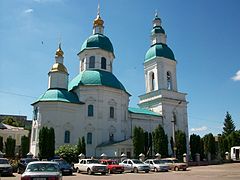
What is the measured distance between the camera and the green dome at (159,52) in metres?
53.3

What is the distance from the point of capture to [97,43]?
47438 millimetres

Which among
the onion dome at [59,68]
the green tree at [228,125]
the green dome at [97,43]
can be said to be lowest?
the green tree at [228,125]

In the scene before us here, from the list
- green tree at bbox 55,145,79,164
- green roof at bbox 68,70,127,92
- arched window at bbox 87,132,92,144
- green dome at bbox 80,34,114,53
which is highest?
green dome at bbox 80,34,114,53

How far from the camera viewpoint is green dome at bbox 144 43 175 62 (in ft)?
175

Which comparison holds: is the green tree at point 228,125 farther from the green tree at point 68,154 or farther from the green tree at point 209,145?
the green tree at point 68,154

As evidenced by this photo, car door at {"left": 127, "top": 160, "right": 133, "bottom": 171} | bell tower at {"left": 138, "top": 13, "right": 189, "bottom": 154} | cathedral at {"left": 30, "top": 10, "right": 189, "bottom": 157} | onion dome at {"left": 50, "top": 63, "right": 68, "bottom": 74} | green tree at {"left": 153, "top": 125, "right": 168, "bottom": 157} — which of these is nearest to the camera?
car door at {"left": 127, "top": 160, "right": 133, "bottom": 171}

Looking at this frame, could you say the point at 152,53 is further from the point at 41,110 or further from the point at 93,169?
the point at 93,169

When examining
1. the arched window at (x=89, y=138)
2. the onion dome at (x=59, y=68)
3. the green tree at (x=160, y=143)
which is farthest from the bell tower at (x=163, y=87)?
the onion dome at (x=59, y=68)

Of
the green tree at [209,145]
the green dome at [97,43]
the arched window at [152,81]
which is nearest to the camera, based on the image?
the green dome at [97,43]

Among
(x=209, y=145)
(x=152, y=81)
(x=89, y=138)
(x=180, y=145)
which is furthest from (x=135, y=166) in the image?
(x=152, y=81)

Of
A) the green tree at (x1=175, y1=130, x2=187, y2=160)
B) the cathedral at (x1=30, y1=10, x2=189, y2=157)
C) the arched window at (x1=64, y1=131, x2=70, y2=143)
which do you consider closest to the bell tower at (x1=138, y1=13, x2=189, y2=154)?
the cathedral at (x1=30, y1=10, x2=189, y2=157)

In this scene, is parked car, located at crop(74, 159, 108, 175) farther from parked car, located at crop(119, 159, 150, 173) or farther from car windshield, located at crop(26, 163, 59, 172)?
car windshield, located at crop(26, 163, 59, 172)

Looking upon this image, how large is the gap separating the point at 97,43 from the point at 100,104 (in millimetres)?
11344

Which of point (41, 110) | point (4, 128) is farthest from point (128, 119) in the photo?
point (4, 128)
